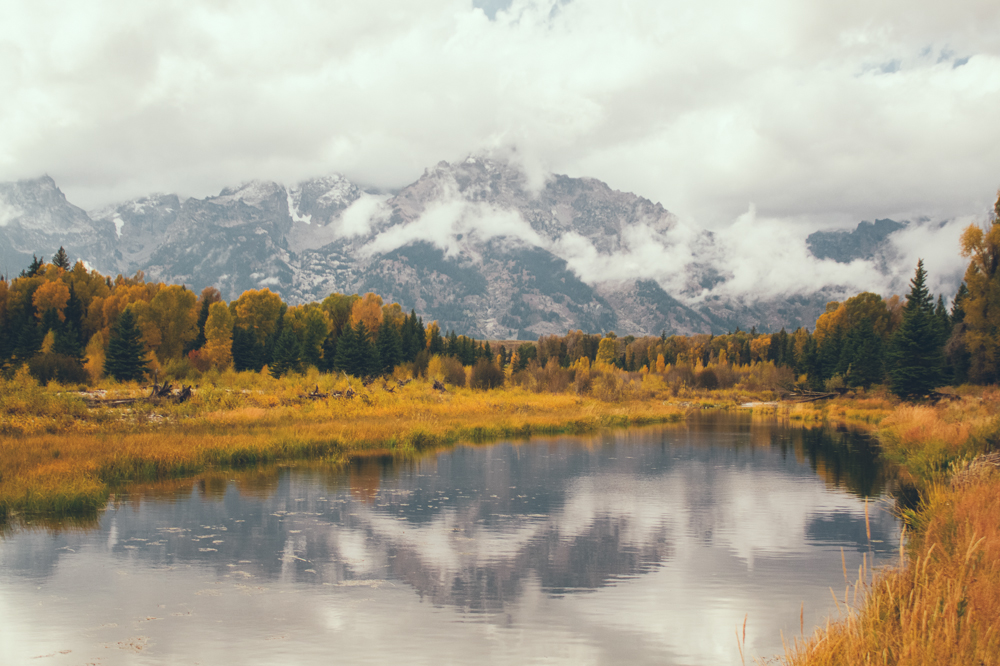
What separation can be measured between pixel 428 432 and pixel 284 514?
2219cm

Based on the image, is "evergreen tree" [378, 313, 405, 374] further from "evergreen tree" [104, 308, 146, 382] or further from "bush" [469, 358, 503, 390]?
"evergreen tree" [104, 308, 146, 382]

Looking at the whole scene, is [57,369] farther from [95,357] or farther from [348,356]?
[348,356]

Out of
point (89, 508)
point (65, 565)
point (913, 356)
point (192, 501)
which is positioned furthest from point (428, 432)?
point (913, 356)

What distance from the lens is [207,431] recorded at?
39062 mm

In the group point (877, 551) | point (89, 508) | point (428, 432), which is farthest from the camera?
point (428, 432)

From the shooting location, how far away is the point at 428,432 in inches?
1793

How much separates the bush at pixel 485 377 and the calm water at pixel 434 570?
201ft

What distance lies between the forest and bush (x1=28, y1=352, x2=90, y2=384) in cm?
16

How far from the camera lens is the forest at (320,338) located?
207ft

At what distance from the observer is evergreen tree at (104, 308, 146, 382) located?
2948 inches

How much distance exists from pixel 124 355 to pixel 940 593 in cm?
8080

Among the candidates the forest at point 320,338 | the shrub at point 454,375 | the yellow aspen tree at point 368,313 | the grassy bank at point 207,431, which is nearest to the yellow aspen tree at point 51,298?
the forest at point 320,338

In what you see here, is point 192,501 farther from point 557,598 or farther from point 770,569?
point 770,569

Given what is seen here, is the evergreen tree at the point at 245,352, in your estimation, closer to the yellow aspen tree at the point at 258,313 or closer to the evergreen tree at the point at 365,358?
the yellow aspen tree at the point at 258,313
